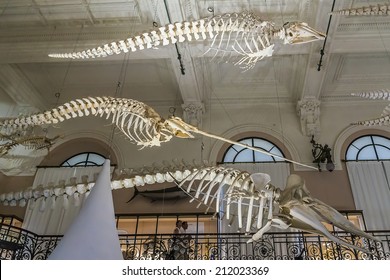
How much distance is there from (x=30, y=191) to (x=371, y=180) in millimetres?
8550

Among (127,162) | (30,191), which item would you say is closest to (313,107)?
(127,162)

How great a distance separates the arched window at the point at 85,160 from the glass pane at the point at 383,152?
338 inches

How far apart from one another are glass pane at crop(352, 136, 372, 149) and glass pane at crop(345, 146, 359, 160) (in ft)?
0.48

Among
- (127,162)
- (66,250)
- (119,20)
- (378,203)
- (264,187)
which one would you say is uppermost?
(119,20)

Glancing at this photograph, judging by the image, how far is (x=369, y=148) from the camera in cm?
956

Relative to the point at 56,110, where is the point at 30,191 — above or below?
below

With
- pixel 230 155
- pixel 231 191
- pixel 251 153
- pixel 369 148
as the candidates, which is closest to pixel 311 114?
pixel 369 148

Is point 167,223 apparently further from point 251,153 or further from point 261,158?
point 261,158

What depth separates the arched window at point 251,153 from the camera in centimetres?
957

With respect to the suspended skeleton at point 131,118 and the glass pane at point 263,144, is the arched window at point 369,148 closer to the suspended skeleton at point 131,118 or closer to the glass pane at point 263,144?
the glass pane at point 263,144

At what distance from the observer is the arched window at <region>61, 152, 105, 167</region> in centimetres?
1002

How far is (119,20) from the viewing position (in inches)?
312

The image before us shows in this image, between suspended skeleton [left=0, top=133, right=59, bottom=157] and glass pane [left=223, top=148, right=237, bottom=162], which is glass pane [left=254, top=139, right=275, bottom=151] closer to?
glass pane [left=223, top=148, right=237, bottom=162]

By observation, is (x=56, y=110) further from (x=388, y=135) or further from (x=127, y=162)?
(x=388, y=135)
